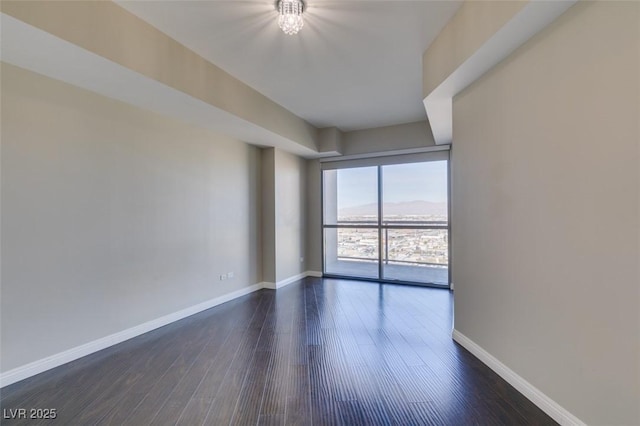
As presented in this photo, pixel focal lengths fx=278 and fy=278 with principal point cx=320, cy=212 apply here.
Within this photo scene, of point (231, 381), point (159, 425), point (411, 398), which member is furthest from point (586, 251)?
point (159, 425)

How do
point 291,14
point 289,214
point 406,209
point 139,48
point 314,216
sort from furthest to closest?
point 314,216 → point 289,214 → point 406,209 → point 139,48 → point 291,14

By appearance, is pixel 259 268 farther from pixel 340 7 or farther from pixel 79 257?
pixel 340 7

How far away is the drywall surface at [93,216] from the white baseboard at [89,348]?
6 cm

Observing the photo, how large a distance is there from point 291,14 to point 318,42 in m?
0.54

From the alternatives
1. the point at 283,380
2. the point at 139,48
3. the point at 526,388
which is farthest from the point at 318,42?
the point at 526,388

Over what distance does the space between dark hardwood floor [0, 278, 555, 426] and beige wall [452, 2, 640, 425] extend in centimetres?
45

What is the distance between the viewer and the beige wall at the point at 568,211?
4.55 ft

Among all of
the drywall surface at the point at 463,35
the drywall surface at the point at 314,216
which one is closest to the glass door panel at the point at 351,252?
the drywall surface at the point at 314,216

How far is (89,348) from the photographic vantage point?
268 cm

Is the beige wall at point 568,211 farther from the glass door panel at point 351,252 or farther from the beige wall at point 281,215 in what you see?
the beige wall at point 281,215

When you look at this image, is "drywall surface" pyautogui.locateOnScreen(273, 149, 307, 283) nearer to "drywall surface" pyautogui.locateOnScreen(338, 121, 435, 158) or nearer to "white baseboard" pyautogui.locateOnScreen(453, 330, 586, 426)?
"drywall surface" pyautogui.locateOnScreen(338, 121, 435, 158)

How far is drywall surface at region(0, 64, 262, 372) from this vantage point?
89.2 inches

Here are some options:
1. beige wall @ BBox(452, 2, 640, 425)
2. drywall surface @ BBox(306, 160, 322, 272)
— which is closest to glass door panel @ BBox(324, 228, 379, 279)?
drywall surface @ BBox(306, 160, 322, 272)

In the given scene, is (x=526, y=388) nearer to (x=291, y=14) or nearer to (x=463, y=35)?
(x=463, y=35)
